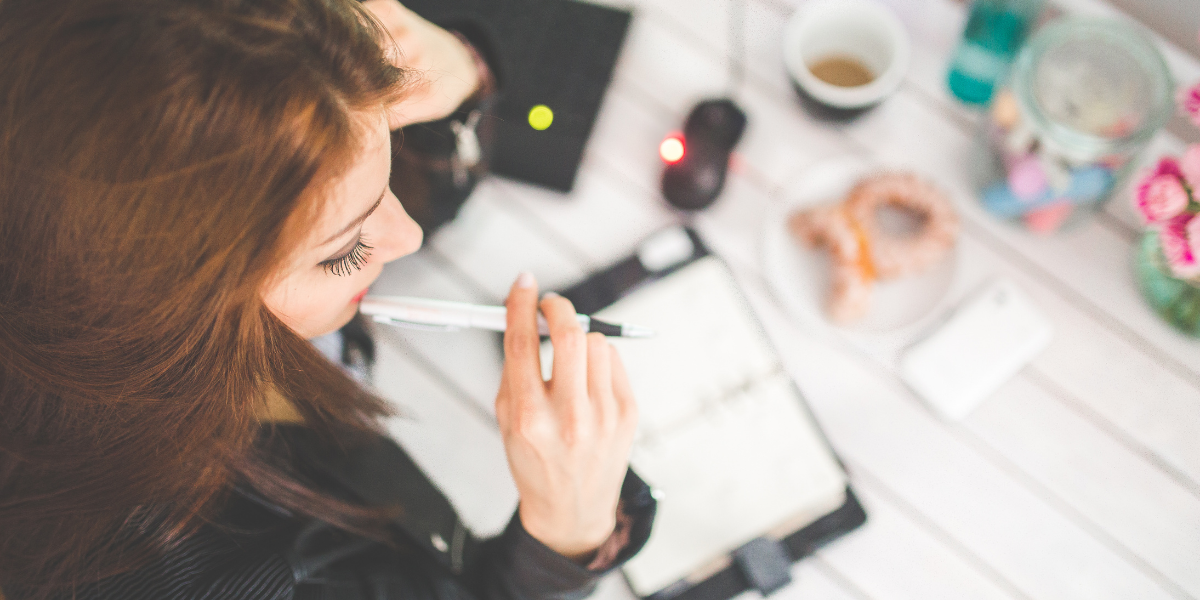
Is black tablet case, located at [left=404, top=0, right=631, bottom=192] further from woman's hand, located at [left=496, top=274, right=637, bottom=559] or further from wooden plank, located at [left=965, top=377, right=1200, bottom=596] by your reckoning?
wooden plank, located at [left=965, top=377, right=1200, bottom=596]

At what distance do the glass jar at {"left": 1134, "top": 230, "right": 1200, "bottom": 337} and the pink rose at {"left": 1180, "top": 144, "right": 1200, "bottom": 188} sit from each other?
183 millimetres

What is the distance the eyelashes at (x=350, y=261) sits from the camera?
516 mm

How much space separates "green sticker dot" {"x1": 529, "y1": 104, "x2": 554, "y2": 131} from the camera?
2.68 feet

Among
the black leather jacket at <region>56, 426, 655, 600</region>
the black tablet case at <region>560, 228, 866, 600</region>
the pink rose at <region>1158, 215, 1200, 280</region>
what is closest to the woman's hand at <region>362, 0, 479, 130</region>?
the black leather jacket at <region>56, 426, 655, 600</region>

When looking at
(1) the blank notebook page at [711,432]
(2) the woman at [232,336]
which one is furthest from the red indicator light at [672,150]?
(2) the woman at [232,336]

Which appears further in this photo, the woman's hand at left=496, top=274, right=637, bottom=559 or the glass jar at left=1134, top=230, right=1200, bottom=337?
the glass jar at left=1134, top=230, right=1200, bottom=337

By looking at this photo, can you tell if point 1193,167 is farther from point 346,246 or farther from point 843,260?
point 346,246

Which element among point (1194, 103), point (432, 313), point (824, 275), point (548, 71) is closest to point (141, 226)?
point (432, 313)

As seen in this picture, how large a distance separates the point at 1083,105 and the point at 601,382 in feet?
1.85

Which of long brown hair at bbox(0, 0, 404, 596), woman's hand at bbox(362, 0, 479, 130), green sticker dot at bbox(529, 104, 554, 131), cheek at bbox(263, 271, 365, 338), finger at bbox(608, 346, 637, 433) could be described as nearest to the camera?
long brown hair at bbox(0, 0, 404, 596)

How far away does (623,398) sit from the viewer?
61 cm

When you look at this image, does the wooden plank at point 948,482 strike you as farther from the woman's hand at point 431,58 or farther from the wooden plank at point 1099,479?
the woman's hand at point 431,58

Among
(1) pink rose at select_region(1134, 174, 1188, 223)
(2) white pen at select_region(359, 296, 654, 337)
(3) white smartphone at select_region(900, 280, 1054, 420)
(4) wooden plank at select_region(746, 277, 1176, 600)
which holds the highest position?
(1) pink rose at select_region(1134, 174, 1188, 223)

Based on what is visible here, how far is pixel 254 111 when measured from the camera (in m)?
0.38
